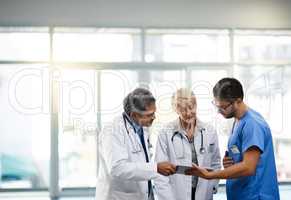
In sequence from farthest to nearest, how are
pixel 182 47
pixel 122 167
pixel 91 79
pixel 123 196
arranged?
pixel 182 47, pixel 91 79, pixel 123 196, pixel 122 167

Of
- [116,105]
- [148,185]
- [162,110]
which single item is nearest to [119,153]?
[148,185]

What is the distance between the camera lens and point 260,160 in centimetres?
189

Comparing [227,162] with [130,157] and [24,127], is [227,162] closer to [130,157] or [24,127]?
[130,157]

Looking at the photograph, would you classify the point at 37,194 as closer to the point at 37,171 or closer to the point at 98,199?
the point at 37,171

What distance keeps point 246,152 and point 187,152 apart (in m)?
0.62

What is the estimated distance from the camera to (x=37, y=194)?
17.7ft

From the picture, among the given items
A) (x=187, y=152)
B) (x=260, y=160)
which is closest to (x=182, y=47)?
(x=187, y=152)

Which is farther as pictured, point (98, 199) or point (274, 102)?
point (274, 102)

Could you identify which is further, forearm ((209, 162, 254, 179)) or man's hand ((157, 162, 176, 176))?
man's hand ((157, 162, 176, 176))

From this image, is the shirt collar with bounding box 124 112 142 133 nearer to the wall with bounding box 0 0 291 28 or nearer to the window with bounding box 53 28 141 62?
the window with bounding box 53 28 141 62

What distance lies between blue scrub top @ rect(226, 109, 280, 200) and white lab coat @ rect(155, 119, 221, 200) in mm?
448

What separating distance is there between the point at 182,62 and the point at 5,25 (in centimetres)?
253

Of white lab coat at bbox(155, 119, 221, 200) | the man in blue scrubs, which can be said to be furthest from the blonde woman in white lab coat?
the man in blue scrubs

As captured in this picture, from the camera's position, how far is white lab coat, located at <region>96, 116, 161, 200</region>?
6.43 feet
